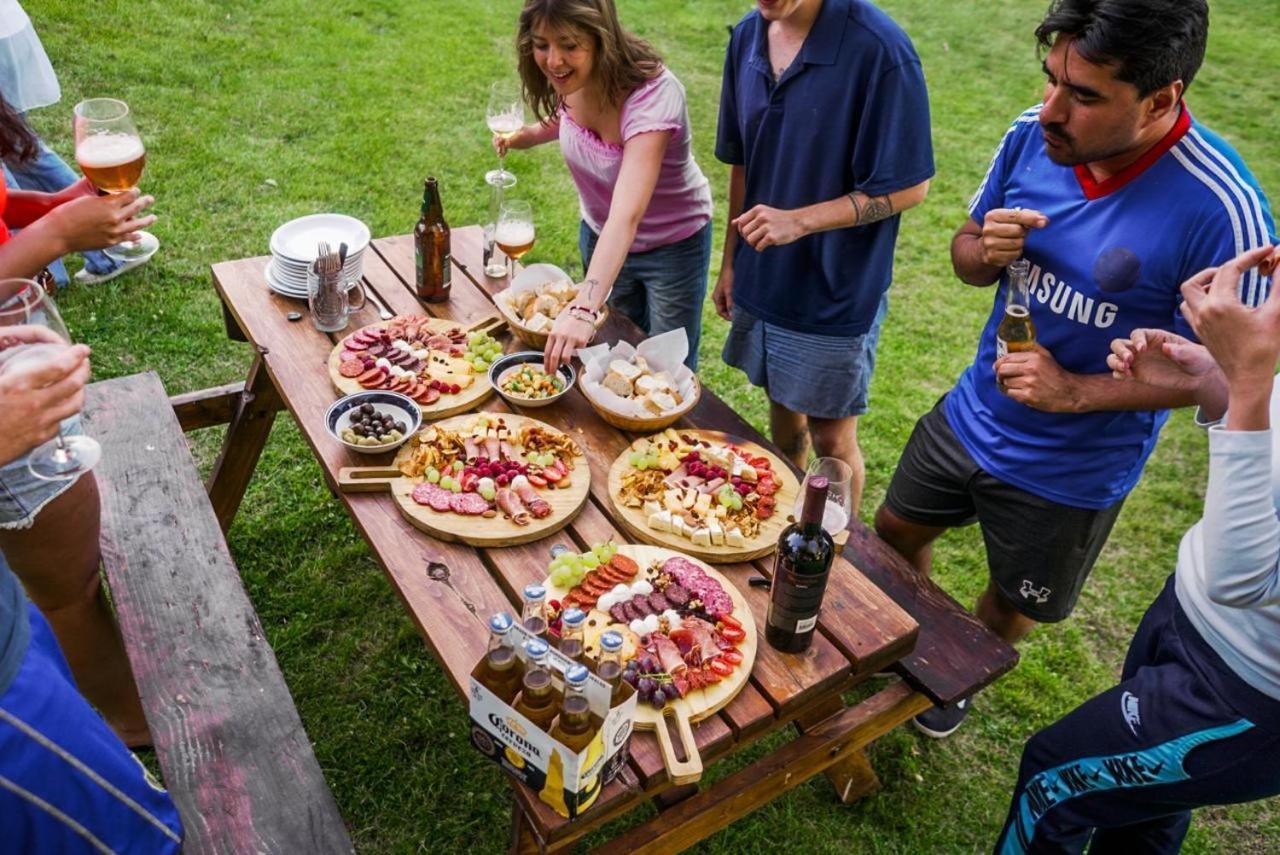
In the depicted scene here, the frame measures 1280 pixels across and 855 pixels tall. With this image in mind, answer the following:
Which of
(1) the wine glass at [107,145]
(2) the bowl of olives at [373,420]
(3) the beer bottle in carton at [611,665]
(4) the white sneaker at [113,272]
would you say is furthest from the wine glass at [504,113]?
(4) the white sneaker at [113,272]

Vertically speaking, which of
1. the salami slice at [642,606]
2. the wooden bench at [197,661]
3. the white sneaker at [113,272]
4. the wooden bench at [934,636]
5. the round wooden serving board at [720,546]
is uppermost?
the salami slice at [642,606]

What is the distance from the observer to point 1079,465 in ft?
9.85

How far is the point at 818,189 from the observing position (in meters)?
3.52

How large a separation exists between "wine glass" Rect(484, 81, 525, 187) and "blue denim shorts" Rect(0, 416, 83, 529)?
71.6 inches

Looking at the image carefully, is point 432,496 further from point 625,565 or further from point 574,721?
point 574,721

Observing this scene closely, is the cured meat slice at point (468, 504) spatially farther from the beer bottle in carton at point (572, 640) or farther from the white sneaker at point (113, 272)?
the white sneaker at point (113, 272)

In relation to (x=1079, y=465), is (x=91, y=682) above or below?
below

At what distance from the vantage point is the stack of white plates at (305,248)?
3.66 m

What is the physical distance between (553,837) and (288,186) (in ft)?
19.1

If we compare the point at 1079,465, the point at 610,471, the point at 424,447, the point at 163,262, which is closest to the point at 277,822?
the point at 424,447

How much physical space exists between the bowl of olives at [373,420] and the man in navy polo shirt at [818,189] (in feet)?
4.30

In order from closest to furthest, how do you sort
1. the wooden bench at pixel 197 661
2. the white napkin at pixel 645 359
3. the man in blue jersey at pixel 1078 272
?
the wooden bench at pixel 197 661, the man in blue jersey at pixel 1078 272, the white napkin at pixel 645 359

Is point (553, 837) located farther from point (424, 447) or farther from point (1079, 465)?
point (1079, 465)

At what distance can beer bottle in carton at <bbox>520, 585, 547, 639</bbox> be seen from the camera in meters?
2.11
